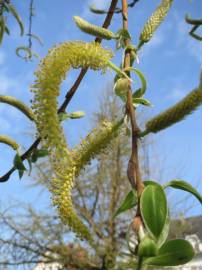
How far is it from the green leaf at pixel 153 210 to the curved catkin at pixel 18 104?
36cm

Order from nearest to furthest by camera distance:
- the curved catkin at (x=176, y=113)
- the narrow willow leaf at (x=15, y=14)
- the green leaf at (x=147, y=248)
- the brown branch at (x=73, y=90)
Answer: the green leaf at (x=147, y=248), the curved catkin at (x=176, y=113), the brown branch at (x=73, y=90), the narrow willow leaf at (x=15, y=14)

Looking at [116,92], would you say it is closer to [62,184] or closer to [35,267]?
[62,184]

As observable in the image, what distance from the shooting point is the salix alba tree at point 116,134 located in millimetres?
405

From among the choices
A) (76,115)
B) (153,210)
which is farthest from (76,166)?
(76,115)

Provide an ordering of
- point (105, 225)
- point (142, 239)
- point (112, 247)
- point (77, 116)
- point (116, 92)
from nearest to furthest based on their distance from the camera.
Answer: point (142, 239) < point (116, 92) < point (77, 116) < point (112, 247) < point (105, 225)

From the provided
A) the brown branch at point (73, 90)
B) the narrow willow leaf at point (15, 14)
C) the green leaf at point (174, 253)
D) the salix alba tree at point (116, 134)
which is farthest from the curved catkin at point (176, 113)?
the narrow willow leaf at point (15, 14)

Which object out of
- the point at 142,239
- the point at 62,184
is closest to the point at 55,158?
the point at 62,184

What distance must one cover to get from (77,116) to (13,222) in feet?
24.4

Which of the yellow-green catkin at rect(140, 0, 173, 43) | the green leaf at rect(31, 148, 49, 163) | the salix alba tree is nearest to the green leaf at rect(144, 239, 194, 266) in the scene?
the salix alba tree

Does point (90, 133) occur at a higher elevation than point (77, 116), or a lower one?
lower

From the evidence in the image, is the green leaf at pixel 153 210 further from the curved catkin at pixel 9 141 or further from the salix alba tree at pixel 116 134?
the curved catkin at pixel 9 141

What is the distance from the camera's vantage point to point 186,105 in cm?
48

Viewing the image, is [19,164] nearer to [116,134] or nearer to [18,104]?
[18,104]

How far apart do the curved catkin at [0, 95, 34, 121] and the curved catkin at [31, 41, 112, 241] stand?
23cm
